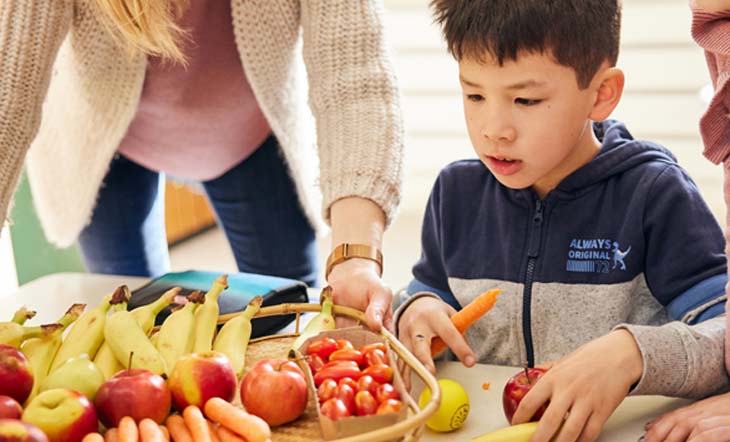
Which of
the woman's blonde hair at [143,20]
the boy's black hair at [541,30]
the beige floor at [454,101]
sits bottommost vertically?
the beige floor at [454,101]

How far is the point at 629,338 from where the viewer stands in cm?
100

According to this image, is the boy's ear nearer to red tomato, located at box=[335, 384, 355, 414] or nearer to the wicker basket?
the wicker basket

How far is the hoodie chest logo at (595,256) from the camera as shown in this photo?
48.4 inches

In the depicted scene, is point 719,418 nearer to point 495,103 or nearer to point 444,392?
point 444,392

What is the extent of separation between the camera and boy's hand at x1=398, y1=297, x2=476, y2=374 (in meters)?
1.10

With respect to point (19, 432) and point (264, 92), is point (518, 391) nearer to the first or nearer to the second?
point (19, 432)

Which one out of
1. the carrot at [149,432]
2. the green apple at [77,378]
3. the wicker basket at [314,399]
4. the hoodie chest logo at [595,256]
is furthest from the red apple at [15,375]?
the hoodie chest logo at [595,256]

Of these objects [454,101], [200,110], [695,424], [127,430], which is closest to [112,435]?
[127,430]

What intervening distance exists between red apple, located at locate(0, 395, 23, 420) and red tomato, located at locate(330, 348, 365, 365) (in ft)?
1.03

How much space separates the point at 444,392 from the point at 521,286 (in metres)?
0.34

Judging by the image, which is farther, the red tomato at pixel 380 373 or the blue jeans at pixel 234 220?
the blue jeans at pixel 234 220

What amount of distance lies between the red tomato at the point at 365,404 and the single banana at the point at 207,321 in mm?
282

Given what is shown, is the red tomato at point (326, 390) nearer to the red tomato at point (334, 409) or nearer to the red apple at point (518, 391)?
the red tomato at point (334, 409)

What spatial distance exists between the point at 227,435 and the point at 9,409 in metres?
0.21
